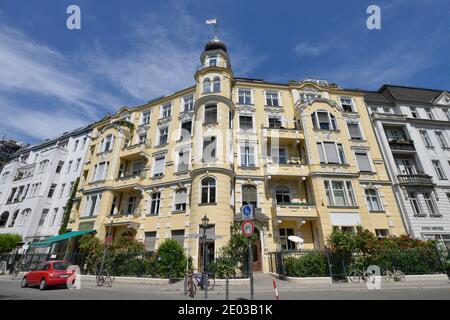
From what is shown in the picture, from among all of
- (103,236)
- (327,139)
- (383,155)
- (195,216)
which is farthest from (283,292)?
(383,155)

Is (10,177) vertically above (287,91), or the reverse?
(287,91)

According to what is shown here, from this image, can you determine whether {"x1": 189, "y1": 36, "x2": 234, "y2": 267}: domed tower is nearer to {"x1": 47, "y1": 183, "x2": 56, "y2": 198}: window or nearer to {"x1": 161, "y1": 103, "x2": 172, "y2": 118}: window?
{"x1": 161, "y1": 103, "x2": 172, "y2": 118}: window

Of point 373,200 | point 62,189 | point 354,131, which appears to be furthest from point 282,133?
point 62,189

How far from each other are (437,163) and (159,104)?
3227 centimetres

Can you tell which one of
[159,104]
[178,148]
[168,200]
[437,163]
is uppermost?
[159,104]

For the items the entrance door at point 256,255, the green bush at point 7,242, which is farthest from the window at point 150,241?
the green bush at point 7,242

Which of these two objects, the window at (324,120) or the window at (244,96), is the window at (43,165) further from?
the window at (324,120)

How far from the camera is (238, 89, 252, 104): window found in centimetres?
2602

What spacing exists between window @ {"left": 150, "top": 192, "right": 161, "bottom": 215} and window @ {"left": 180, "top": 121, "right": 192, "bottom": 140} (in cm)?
648

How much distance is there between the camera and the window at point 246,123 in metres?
24.2

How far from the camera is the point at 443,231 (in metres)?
20.8

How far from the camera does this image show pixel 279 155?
77.5ft

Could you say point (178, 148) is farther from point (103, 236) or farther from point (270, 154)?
point (103, 236)

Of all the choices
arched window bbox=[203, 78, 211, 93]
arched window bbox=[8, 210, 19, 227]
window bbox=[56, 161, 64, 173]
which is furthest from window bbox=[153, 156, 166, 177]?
arched window bbox=[8, 210, 19, 227]
